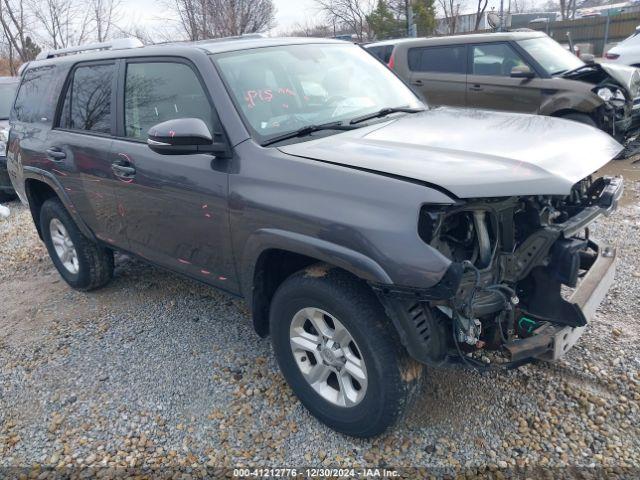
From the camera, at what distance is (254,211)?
2.77 metres

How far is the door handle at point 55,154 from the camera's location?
164 inches

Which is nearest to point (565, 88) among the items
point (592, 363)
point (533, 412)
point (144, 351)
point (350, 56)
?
point (350, 56)

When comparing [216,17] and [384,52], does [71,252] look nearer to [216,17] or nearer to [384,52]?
[384,52]

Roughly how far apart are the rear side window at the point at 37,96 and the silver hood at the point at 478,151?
2598 mm

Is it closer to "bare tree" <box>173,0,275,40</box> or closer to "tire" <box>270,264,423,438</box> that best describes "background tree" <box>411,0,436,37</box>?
"bare tree" <box>173,0,275,40</box>

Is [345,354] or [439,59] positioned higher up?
[439,59]

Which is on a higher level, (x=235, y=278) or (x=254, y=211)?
(x=254, y=211)

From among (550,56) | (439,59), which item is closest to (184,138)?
(439,59)

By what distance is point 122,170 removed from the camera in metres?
3.55

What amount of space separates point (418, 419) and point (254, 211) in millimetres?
1355

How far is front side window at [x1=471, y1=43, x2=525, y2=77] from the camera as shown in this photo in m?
7.48

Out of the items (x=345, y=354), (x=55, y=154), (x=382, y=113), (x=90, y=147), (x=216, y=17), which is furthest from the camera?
(x=216, y=17)

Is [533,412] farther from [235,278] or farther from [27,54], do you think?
[27,54]

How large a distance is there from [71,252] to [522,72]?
19.2 feet
